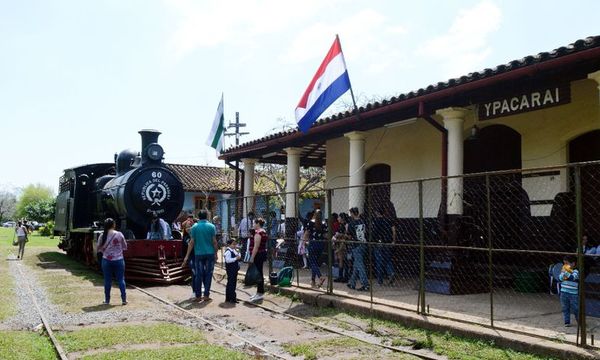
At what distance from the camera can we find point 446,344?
21.7ft

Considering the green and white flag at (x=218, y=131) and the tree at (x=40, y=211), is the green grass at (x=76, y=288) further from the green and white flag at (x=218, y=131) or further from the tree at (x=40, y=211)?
the tree at (x=40, y=211)

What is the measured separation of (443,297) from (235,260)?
148 inches

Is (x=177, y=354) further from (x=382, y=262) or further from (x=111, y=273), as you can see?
(x=382, y=262)

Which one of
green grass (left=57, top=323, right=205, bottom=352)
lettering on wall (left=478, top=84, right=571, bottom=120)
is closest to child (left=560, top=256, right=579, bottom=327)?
lettering on wall (left=478, top=84, right=571, bottom=120)

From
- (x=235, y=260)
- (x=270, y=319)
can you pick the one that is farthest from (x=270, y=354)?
(x=235, y=260)

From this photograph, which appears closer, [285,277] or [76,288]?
[285,277]

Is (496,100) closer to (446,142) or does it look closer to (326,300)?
(446,142)

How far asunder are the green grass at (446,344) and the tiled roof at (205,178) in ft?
96.6

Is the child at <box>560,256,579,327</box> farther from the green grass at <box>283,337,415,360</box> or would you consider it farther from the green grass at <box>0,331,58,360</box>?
the green grass at <box>0,331,58,360</box>

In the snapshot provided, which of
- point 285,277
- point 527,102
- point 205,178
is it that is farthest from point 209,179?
point 527,102

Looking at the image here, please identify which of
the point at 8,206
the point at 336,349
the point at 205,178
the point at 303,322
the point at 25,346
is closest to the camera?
the point at 25,346

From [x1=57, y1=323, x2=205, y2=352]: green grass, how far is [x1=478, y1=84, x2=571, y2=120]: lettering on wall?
236 inches

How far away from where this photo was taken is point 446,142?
10609 mm

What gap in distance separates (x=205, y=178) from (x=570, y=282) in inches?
1313
